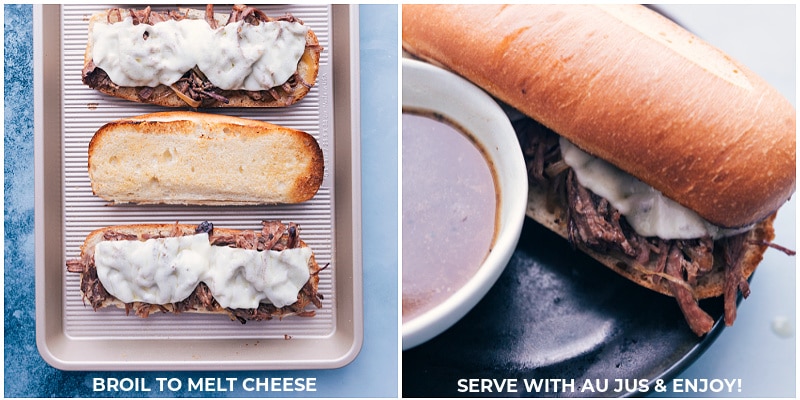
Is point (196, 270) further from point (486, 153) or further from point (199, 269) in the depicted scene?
point (486, 153)

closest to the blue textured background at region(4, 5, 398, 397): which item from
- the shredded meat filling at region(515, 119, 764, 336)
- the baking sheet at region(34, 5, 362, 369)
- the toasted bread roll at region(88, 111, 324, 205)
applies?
the baking sheet at region(34, 5, 362, 369)

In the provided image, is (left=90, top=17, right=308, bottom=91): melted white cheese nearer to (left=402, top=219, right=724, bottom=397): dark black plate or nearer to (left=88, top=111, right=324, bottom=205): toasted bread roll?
(left=88, top=111, right=324, bottom=205): toasted bread roll

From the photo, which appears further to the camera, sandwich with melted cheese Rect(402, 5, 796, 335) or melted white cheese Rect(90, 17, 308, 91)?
melted white cheese Rect(90, 17, 308, 91)

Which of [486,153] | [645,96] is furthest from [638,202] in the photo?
[486,153]

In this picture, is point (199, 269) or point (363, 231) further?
point (363, 231)

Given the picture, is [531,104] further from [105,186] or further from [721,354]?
[105,186]

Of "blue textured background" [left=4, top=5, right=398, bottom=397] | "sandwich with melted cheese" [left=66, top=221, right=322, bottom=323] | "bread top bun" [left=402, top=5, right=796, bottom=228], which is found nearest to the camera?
"bread top bun" [left=402, top=5, right=796, bottom=228]
